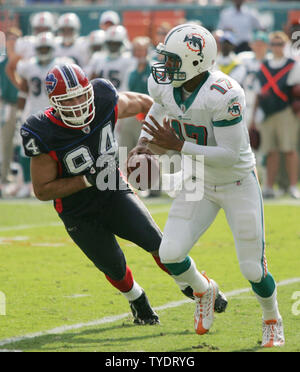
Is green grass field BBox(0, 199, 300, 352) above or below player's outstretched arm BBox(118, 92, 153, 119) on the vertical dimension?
below

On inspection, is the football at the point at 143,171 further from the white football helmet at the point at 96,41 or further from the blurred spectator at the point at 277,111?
the white football helmet at the point at 96,41

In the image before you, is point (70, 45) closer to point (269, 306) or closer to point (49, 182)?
point (49, 182)

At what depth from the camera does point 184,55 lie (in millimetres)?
4074

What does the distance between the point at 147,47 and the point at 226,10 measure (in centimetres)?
194

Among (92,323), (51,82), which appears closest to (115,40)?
(51,82)

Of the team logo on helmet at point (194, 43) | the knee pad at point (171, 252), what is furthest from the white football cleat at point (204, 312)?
the team logo on helmet at point (194, 43)

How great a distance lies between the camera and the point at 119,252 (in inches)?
179

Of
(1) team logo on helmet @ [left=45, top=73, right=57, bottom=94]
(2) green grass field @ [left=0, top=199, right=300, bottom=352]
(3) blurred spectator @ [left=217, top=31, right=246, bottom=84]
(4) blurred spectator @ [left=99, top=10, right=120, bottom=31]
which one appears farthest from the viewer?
(4) blurred spectator @ [left=99, top=10, right=120, bottom=31]

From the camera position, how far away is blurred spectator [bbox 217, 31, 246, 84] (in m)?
9.46

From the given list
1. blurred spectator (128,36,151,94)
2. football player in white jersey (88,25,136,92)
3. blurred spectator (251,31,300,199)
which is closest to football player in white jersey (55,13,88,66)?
football player in white jersey (88,25,136,92)

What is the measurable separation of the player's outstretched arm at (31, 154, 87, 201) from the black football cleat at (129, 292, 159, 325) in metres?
0.74

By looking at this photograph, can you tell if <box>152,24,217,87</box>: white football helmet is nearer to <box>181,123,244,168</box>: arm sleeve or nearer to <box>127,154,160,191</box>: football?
<box>181,123,244,168</box>: arm sleeve

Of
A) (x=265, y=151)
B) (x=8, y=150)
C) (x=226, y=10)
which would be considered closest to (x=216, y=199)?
(x=265, y=151)
